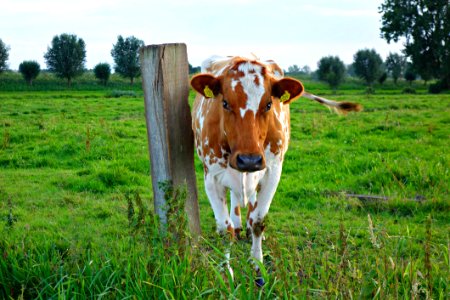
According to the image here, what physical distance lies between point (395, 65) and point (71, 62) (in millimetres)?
51823

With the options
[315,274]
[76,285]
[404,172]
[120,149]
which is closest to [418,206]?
[404,172]

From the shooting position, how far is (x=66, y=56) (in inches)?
3034

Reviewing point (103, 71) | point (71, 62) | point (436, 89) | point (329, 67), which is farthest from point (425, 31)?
point (71, 62)

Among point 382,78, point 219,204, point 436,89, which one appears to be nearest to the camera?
point 219,204

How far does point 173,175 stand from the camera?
174 inches

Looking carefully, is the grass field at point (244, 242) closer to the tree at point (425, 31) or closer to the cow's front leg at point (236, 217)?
the cow's front leg at point (236, 217)

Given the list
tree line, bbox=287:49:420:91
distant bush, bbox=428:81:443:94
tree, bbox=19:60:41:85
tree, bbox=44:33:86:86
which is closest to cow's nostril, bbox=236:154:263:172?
distant bush, bbox=428:81:443:94

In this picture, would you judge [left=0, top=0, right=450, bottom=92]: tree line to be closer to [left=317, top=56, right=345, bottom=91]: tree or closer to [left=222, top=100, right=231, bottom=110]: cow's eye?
[left=317, top=56, right=345, bottom=91]: tree

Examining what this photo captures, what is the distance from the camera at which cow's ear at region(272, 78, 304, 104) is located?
4.57 metres

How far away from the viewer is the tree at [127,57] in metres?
74.2

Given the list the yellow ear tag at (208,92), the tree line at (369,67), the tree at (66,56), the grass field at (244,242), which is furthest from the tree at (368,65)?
the yellow ear tag at (208,92)

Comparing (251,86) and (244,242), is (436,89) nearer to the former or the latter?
(244,242)

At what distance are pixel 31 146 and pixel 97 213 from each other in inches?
225

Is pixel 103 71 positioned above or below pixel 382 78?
above
